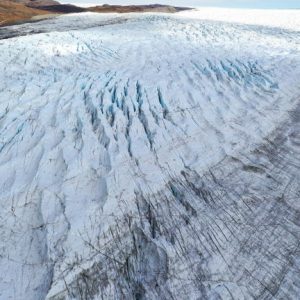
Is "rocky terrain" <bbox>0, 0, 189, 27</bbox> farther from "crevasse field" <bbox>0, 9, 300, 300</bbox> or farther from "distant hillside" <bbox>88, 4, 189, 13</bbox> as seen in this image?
"crevasse field" <bbox>0, 9, 300, 300</bbox>

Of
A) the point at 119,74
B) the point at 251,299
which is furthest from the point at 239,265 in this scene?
the point at 119,74

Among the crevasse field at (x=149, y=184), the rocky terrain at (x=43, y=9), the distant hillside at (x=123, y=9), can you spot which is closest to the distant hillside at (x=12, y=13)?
the rocky terrain at (x=43, y=9)

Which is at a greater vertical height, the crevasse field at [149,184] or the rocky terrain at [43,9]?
the crevasse field at [149,184]

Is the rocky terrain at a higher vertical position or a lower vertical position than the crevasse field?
lower

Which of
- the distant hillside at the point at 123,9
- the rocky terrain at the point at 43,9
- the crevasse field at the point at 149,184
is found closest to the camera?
the crevasse field at the point at 149,184

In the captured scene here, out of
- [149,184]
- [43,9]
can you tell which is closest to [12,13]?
[43,9]

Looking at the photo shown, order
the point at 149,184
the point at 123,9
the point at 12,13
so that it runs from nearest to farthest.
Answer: the point at 149,184 < the point at 12,13 < the point at 123,9

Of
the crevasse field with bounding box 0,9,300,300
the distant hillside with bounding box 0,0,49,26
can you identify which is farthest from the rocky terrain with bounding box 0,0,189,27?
the crevasse field with bounding box 0,9,300,300

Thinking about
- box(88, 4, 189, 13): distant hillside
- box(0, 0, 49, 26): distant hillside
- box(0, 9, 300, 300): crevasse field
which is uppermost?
box(0, 9, 300, 300): crevasse field

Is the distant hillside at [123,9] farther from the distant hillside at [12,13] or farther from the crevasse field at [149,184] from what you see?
the crevasse field at [149,184]

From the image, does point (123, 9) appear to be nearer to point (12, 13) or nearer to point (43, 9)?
point (43, 9)
